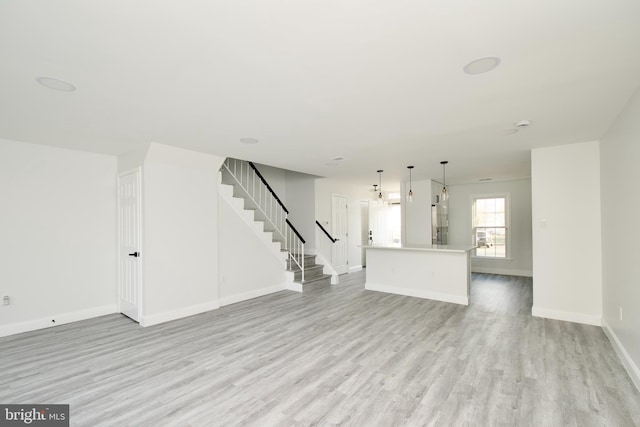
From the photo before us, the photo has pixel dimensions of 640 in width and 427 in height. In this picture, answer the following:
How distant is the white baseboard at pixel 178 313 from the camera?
14.0ft

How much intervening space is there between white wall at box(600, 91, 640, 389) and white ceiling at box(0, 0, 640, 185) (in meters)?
0.29

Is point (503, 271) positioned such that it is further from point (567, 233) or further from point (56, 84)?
point (56, 84)

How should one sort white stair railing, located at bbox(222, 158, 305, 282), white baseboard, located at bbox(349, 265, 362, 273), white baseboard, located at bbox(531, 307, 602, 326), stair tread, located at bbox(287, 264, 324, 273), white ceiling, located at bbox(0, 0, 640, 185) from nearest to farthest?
white ceiling, located at bbox(0, 0, 640, 185) < white baseboard, located at bbox(531, 307, 602, 326) < white stair railing, located at bbox(222, 158, 305, 282) < stair tread, located at bbox(287, 264, 324, 273) < white baseboard, located at bbox(349, 265, 362, 273)

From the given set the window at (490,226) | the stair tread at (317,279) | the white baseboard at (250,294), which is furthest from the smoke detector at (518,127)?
the window at (490,226)

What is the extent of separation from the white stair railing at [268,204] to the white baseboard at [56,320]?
313 cm

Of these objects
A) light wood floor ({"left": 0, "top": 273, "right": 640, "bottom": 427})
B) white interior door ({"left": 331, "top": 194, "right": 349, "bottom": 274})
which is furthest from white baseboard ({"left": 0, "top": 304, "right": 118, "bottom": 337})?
white interior door ({"left": 331, "top": 194, "right": 349, "bottom": 274})

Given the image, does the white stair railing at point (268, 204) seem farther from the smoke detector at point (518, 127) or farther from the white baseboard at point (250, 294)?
the smoke detector at point (518, 127)

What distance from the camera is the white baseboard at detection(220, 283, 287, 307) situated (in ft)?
17.6

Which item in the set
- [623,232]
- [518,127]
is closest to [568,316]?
[623,232]

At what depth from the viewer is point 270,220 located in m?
6.78

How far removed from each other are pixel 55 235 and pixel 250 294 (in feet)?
10.3

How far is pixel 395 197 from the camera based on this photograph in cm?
1044

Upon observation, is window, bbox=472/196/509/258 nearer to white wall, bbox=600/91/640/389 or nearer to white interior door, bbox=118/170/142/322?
white wall, bbox=600/91/640/389

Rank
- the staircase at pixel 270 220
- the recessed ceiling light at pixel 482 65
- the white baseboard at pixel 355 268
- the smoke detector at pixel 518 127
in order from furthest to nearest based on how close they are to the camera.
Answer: the white baseboard at pixel 355 268
the staircase at pixel 270 220
the smoke detector at pixel 518 127
the recessed ceiling light at pixel 482 65
